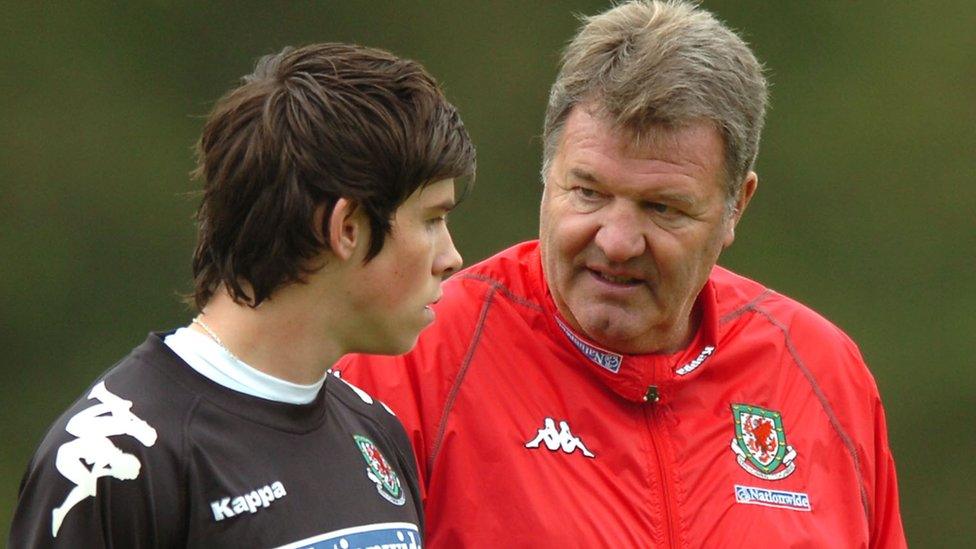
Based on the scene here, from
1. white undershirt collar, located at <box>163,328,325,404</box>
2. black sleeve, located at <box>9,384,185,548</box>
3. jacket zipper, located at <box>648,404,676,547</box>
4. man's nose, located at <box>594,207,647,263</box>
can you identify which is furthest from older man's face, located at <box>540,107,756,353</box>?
black sleeve, located at <box>9,384,185,548</box>

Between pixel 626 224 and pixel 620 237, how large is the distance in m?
0.03

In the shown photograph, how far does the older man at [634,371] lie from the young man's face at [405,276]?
0.30 m

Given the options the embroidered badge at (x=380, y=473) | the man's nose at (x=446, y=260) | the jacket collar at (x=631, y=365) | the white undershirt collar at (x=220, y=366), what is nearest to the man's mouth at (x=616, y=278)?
the jacket collar at (x=631, y=365)

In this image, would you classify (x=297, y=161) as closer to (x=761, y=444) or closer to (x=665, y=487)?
(x=665, y=487)

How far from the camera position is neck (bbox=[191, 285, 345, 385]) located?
2043 millimetres

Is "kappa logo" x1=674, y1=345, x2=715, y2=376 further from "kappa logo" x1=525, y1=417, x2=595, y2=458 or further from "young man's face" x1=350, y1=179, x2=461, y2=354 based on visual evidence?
"young man's face" x1=350, y1=179, x2=461, y2=354

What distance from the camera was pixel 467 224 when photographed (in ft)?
21.4

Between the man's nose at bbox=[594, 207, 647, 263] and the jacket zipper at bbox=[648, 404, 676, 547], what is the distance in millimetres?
267

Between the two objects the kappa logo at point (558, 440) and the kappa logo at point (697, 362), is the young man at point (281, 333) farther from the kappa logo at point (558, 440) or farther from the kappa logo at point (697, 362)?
the kappa logo at point (697, 362)

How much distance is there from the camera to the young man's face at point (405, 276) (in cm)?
212

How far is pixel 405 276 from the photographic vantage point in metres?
2.14

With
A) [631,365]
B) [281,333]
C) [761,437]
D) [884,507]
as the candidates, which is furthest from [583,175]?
[884,507]

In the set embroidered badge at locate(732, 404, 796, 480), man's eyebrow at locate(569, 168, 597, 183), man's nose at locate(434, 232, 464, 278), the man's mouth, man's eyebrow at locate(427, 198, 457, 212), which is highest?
man's eyebrow at locate(569, 168, 597, 183)

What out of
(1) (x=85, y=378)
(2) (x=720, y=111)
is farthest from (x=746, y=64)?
(1) (x=85, y=378)
